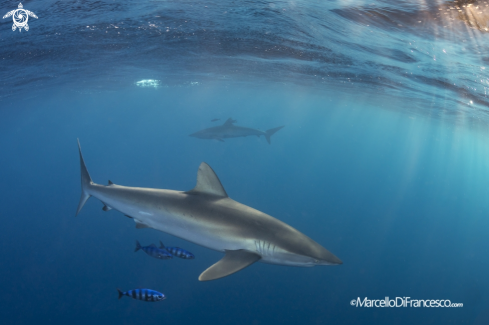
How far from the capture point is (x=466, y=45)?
8508 mm

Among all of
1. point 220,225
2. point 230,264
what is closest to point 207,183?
point 220,225

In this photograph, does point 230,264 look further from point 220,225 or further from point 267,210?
point 267,210

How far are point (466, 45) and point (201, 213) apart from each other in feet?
33.8

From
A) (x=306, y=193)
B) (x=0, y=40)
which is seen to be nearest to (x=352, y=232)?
(x=306, y=193)

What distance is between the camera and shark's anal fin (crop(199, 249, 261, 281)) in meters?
3.56

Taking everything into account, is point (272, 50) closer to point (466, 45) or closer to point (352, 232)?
point (466, 45)

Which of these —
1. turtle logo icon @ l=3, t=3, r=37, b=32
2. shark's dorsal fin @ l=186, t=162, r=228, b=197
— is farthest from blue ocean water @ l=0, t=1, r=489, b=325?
shark's dorsal fin @ l=186, t=162, r=228, b=197

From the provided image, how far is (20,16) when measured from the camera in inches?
381

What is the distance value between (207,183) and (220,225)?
0.87 meters

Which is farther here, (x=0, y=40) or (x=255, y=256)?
(x=0, y=40)

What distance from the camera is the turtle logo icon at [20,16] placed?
368 inches

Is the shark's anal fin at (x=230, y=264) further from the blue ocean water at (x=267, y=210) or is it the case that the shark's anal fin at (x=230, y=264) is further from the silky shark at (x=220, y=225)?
the blue ocean water at (x=267, y=210)

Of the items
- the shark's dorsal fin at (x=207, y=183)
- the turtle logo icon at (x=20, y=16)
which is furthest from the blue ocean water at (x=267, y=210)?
the shark's dorsal fin at (x=207, y=183)

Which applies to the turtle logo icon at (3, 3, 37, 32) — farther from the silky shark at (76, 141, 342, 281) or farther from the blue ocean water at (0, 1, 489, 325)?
the silky shark at (76, 141, 342, 281)
